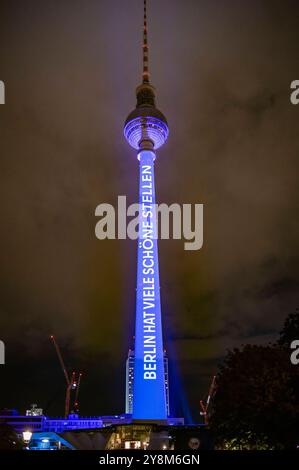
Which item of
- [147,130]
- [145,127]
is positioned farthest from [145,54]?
[147,130]

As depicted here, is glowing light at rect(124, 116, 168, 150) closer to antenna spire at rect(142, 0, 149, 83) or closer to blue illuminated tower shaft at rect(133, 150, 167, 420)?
blue illuminated tower shaft at rect(133, 150, 167, 420)

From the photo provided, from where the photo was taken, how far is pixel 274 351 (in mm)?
37469

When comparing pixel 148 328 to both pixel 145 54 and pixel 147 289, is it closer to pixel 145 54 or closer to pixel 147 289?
pixel 147 289

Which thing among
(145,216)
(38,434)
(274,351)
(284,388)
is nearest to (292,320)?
(274,351)

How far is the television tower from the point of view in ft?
282

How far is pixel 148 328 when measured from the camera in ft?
292

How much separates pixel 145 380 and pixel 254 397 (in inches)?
2189

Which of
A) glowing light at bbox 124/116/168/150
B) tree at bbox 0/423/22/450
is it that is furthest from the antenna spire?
tree at bbox 0/423/22/450

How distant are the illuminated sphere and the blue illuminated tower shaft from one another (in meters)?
14.5

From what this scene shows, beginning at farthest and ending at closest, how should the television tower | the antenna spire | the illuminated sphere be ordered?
the antenna spire → the illuminated sphere → the television tower

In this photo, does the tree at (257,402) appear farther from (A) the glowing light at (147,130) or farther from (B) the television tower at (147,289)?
(A) the glowing light at (147,130)

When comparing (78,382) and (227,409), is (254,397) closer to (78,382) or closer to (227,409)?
(227,409)
